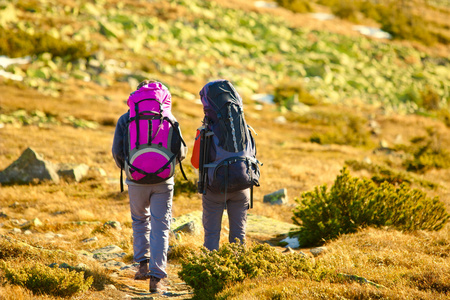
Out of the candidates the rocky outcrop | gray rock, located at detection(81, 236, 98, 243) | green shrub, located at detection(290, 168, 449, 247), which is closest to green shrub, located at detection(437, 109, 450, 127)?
green shrub, located at detection(290, 168, 449, 247)

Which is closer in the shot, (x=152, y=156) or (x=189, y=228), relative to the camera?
(x=152, y=156)

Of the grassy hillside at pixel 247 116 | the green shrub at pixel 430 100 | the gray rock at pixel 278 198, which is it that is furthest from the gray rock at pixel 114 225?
the green shrub at pixel 430 100

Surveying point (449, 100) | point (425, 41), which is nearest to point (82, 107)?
point (449, 100)

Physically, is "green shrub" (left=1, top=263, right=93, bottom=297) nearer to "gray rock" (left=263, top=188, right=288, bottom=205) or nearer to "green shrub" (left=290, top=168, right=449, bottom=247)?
"green shrub" (left=290, top=168, right=449, bottom=247)

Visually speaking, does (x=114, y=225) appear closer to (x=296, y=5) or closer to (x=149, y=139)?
(x=149, y=139)

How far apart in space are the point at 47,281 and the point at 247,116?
62.9 ft

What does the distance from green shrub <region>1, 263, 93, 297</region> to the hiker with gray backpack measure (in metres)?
1.43

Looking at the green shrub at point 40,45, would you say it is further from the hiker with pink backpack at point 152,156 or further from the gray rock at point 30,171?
the hiker with pink backpack at point 152,156

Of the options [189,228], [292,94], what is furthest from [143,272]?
Result: [292,94]

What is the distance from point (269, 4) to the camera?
171 ft

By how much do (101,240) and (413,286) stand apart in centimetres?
433

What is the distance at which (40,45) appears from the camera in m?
25.1

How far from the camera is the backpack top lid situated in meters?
4.22

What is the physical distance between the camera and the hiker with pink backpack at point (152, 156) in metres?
4.23
